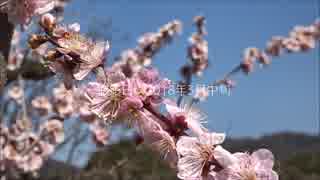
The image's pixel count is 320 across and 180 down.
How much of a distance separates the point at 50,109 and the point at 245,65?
73.9 inches

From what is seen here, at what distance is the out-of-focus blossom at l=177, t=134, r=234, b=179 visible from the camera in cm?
112

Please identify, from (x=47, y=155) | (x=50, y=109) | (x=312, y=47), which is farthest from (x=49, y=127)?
(x=312, y=47)

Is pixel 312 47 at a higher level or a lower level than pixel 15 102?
higher

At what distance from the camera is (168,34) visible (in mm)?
4652

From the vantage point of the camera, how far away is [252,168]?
45.1 inches

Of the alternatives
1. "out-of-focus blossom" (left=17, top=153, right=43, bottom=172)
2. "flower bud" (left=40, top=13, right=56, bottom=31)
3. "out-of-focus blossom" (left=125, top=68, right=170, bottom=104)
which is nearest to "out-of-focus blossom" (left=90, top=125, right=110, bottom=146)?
"out-of-focus blossom" (left=17, top=153, right=43, bottom=172)

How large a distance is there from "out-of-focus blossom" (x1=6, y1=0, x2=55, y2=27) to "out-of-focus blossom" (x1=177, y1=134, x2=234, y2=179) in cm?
65

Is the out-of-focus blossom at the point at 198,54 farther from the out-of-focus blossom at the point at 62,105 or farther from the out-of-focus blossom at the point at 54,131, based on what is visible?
the out-of-focus blossom at the point at 54,131

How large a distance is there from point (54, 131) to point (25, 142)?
23 centimetres

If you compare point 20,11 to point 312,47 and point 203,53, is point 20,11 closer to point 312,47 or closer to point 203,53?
point 203,53

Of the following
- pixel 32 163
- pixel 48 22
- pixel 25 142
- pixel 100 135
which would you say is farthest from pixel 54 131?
pixel 48 22

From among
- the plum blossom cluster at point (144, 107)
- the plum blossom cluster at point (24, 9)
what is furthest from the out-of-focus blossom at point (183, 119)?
the plum blossom cluster at point (24, 9)

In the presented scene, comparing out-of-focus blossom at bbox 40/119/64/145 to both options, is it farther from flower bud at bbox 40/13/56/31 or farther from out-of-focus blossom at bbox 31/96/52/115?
flower bud at bbox 40/13/56/31

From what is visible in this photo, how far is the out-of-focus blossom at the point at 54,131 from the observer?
373cm
